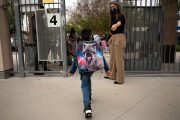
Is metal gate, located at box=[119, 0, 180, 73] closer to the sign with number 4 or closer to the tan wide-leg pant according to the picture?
the tan wide-leg pant

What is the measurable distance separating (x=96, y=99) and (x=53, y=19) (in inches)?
115

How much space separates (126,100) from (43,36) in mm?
3413

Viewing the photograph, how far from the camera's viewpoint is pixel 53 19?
19.9ft

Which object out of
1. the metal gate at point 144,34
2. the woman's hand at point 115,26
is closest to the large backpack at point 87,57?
the woman's hand at point 115,26

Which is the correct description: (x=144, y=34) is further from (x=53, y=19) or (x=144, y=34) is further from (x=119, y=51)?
(x=53, y=19)

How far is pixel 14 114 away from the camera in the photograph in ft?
12.4

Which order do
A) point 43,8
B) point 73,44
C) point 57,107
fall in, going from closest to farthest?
point 57,107 < point 43,8 < point 73,44

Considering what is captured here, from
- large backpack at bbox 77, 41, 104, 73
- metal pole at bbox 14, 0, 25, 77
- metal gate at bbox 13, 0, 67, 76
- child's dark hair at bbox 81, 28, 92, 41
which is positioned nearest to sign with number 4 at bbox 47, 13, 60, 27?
metal gate at bbox 13, 0, 67, 76

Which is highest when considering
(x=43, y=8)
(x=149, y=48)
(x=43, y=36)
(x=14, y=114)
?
(x=43, y=8)

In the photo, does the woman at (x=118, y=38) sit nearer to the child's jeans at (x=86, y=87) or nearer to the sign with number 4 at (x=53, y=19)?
the sign with number 4 at (x=53, y=19)

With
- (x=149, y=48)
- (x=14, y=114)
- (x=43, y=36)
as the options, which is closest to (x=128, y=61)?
(x=149, y=48)

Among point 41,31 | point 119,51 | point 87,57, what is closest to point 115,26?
point 119,51

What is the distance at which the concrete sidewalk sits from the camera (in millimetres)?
3688

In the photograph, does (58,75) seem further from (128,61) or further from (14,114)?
(14,114)
